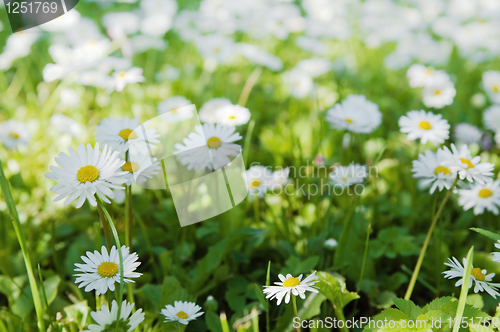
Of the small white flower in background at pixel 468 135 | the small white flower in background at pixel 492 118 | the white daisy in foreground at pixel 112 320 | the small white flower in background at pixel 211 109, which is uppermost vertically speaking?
the white daisy in foreground at pixel 112 320

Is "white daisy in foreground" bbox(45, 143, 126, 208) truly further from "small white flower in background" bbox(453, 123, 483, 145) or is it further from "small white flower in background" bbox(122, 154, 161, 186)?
"small white flower in background" bbox(453, 123, 483, 145)

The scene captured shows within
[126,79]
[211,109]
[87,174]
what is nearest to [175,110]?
[211,109]

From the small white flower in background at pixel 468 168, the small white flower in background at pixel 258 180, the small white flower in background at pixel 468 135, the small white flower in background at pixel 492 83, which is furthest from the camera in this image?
the small white flower in background at pixel 492 83

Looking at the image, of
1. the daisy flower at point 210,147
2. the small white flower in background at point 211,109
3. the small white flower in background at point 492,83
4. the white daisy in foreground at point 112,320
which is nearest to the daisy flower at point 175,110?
the small white flower in background at point 211,109

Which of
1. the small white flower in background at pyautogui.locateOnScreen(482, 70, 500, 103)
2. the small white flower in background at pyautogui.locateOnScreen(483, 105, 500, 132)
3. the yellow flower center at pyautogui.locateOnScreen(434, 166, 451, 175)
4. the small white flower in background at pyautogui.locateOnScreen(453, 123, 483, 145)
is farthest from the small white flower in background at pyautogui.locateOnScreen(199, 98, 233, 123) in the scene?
the small white flower in background at pyautogui.locateOnScreen(482, 70, 500, 103)

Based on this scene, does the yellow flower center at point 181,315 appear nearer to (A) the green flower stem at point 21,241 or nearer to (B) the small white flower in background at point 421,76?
(A) the green flower stem at point 21,241

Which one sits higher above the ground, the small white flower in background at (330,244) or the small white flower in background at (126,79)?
the small white flower in background at (126,79)

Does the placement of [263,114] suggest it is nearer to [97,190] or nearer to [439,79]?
[439,79]
